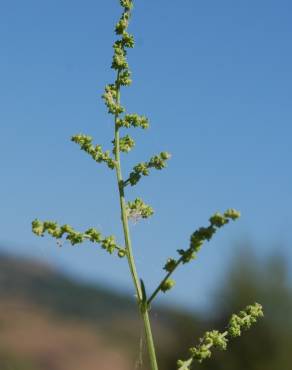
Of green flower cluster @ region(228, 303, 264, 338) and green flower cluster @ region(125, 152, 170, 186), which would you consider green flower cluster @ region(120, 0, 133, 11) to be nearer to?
green flower cluster @ region(125, 152, 170, 186)

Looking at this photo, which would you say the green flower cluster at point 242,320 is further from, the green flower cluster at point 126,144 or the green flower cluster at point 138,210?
the green flower cluster at point 126,144

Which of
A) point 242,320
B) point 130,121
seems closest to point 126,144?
point 130,121

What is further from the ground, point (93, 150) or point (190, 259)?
point (93, 150)

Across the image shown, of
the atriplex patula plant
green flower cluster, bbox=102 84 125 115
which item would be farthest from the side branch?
green flower cluster, bbox=102 84 125 115

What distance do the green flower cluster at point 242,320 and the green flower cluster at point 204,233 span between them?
0.83 m

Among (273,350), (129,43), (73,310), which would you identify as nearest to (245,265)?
(273,350)

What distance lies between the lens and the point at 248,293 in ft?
130

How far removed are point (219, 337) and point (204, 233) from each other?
1039mm

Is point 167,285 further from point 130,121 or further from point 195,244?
point 130,121

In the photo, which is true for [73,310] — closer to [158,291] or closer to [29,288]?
[29,288]

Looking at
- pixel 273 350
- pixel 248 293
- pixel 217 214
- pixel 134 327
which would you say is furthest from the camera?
pixel 248 293

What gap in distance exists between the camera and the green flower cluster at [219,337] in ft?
16.6

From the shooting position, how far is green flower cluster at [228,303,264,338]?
5285 millimetres

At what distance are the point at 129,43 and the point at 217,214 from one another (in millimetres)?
1776
